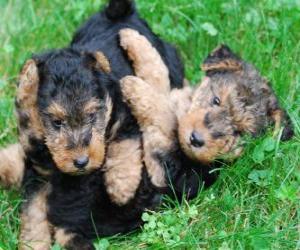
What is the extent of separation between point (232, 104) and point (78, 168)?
0.84 meters

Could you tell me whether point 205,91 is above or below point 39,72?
below

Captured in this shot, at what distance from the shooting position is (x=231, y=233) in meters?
3.19

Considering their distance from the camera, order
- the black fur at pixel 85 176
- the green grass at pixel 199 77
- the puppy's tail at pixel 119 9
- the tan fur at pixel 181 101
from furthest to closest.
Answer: the puppy's tail at pixel 119 9 → the tan fur at pixel 181 101 → the green grass at pixel 199 77 → the black fur at pixel 85 176

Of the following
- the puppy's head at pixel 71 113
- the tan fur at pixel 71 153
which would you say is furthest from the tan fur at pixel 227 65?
the tan fur at pixel 71 153

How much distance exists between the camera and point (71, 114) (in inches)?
122

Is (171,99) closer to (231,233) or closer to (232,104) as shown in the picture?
(232,104)

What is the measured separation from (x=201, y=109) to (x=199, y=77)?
3.38 feet

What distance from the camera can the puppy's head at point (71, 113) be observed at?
3.09 m

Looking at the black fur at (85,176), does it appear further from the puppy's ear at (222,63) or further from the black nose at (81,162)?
the puppy's ear at (222,63)

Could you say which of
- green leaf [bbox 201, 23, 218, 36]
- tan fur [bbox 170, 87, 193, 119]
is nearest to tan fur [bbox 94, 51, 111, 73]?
tan fur [bbox 170, 87, 193, 119]

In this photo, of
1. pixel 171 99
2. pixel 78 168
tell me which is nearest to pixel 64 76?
pixel 78 168

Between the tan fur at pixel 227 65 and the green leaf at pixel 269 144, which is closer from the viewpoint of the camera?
the green leaf at pixel 269 144

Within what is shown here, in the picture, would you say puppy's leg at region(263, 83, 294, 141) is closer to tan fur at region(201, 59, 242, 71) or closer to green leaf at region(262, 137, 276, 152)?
green leaf at region(262, 137, 276, 152)

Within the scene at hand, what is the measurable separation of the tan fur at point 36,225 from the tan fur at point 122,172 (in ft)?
1.10
